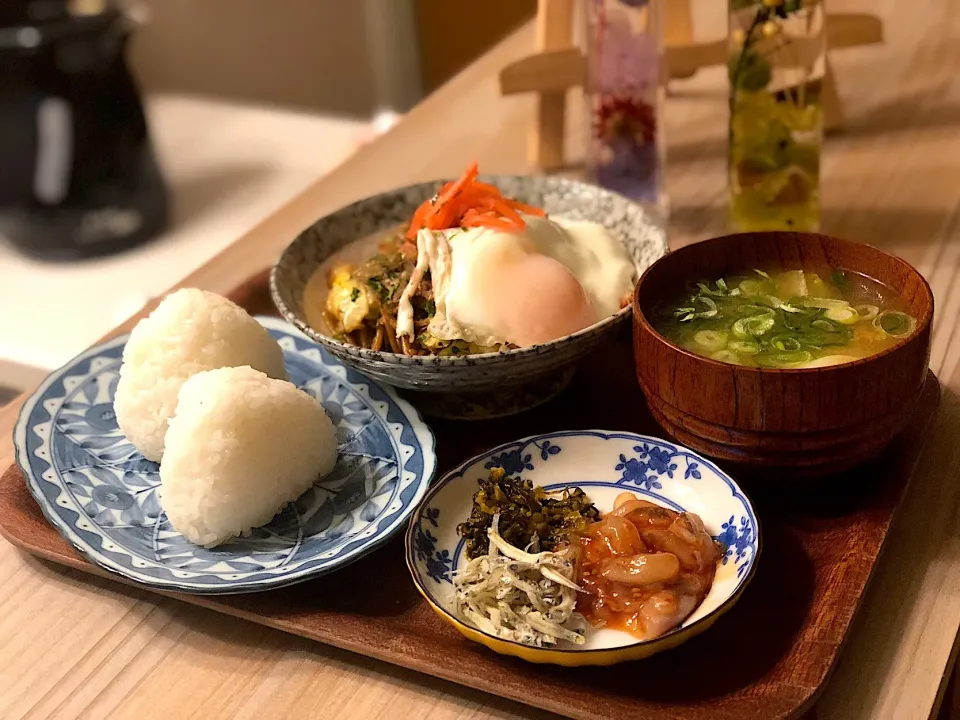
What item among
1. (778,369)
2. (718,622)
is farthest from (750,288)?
(718,622)

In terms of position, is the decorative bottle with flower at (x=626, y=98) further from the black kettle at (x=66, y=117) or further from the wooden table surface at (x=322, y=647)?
the black kettle at (x=66, y=117)

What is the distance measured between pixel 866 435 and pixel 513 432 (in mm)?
388

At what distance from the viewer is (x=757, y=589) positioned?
2.94ft

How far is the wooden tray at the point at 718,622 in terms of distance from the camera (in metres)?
0.79

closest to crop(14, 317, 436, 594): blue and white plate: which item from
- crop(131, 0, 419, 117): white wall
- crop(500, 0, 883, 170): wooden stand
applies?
crop(500, 0, 883, 170): wooden stand

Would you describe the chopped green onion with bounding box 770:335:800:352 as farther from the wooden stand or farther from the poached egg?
the wooden stand

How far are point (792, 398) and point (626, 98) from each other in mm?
810

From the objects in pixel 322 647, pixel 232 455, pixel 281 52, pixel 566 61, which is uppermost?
pixel 566 61

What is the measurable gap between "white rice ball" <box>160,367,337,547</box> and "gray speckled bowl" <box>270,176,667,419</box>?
0.12 meters

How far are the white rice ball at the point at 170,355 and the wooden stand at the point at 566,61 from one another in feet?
2.72

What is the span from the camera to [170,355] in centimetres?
109

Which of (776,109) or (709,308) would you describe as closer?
(709,308)

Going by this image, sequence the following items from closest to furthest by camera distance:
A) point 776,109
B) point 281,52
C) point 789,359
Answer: point 789,359, point 776,109, point 281,52

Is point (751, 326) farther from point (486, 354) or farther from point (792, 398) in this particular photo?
point (486, 354)
